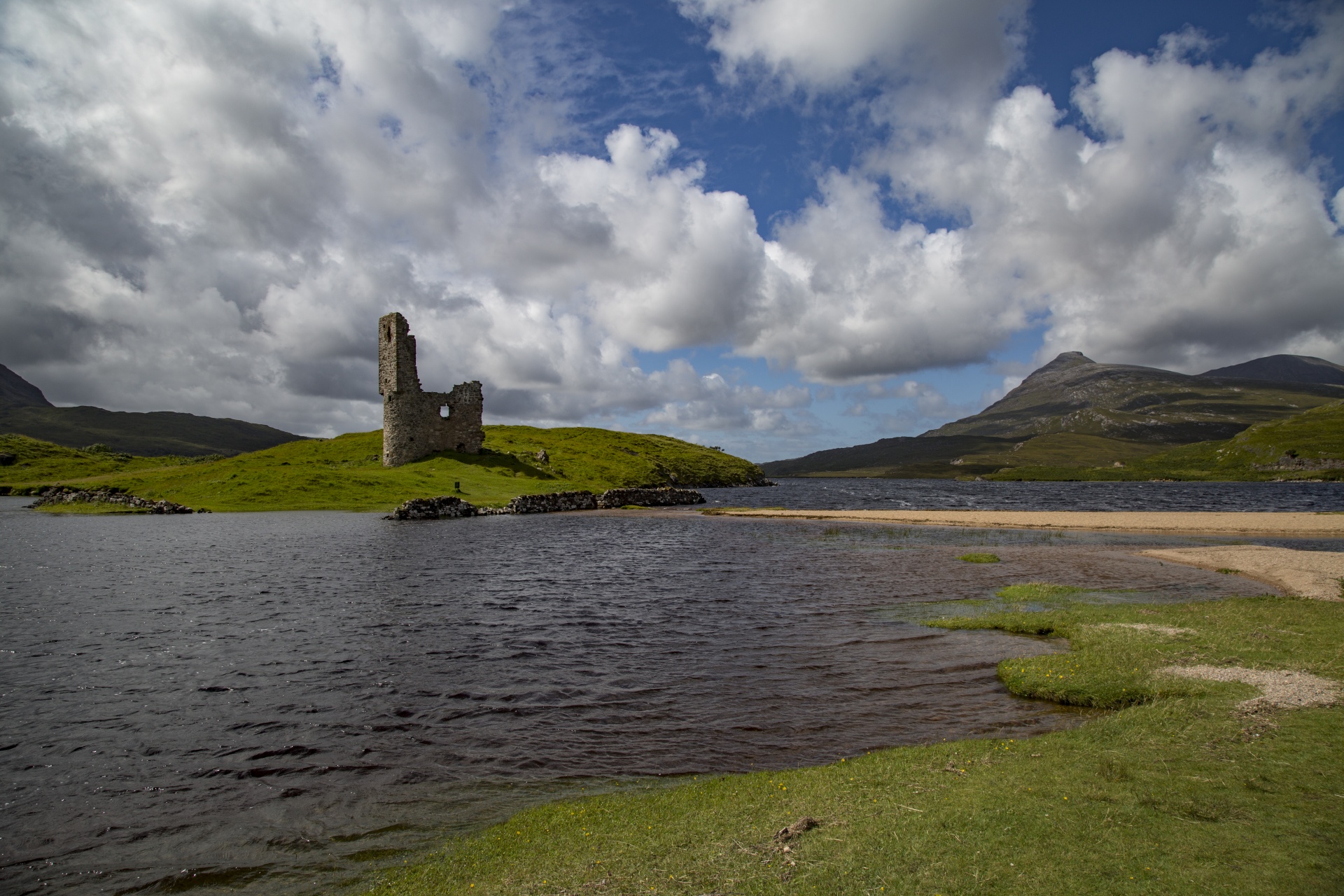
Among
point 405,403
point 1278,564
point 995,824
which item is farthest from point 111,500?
point 1278,564

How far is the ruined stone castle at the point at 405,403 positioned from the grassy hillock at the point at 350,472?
239 centimetres

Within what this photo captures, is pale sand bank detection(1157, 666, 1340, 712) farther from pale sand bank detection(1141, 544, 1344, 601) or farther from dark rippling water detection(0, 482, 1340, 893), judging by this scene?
pale sand bank detection(1141, 544, 1344, 601)

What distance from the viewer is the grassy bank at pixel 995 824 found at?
7535 millimetres

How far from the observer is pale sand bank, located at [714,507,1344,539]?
185 feet

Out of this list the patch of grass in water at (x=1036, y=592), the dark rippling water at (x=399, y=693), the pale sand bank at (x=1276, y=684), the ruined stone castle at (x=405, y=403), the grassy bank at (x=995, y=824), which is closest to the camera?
the grassy bank at (x=995, y=824)

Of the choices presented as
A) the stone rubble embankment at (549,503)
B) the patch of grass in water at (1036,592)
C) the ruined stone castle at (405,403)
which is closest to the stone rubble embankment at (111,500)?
the stone rubble embankment at (549,503)

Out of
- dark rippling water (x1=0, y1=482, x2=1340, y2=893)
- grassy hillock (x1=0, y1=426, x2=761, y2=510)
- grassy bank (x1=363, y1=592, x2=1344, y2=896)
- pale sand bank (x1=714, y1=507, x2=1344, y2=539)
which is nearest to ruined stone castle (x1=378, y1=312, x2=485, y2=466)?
grassy hillock (x1=0, y1=426, x2=761, y2=510)

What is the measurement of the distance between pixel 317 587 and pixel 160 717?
15.6m

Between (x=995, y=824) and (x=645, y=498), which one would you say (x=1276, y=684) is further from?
(x=645, y=498)

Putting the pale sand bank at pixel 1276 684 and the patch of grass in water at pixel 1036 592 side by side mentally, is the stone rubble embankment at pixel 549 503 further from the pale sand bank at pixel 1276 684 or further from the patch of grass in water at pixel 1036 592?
the pale sand bank at pixel 1276 684

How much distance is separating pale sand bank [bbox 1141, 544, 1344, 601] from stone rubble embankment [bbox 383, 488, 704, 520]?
2348 inches

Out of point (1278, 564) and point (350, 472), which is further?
point (350, 472)

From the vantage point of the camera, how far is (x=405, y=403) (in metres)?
95.8

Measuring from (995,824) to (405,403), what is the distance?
97141 millimetres
